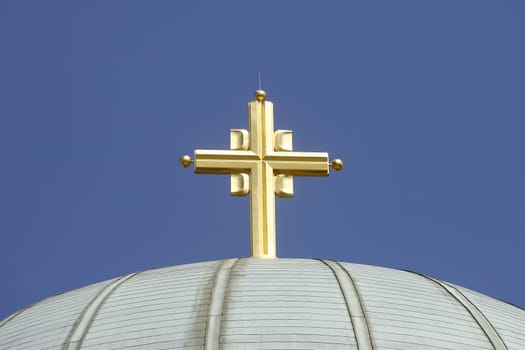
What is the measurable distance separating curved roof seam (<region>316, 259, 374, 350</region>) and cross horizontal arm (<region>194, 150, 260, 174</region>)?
87.7 inches

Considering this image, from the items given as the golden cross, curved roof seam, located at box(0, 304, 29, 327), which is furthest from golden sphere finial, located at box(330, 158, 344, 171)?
curved roof seam, located at box(0, 304, 29, 327)

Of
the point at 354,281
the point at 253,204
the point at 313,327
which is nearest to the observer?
the point at 313,327

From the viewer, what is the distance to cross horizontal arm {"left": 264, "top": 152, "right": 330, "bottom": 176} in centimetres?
2644

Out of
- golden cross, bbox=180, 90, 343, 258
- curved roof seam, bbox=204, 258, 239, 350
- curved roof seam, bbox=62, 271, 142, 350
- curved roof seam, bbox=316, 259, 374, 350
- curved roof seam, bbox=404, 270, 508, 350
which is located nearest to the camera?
curved roof seam, bbox=204, 258, 239, 350

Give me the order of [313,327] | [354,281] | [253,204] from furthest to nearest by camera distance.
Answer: [253,204] < [354,281] < [313,327]

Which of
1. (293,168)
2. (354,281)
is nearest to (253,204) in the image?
(293,168)

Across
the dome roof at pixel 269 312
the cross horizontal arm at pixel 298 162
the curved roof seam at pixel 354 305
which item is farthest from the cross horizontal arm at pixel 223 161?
the curved roof seam at pixel 354 305

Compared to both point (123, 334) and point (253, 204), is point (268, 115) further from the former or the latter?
point (123, 334)

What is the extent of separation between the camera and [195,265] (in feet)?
82.6

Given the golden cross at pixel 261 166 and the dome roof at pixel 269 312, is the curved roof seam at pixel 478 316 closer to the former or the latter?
the dome roof at pixel 269 312

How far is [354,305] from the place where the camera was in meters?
23.1

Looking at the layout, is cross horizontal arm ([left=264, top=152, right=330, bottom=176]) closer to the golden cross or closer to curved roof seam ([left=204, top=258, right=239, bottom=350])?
the golden cross

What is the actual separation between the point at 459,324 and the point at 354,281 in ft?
5.64

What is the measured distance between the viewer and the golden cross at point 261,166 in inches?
1032
